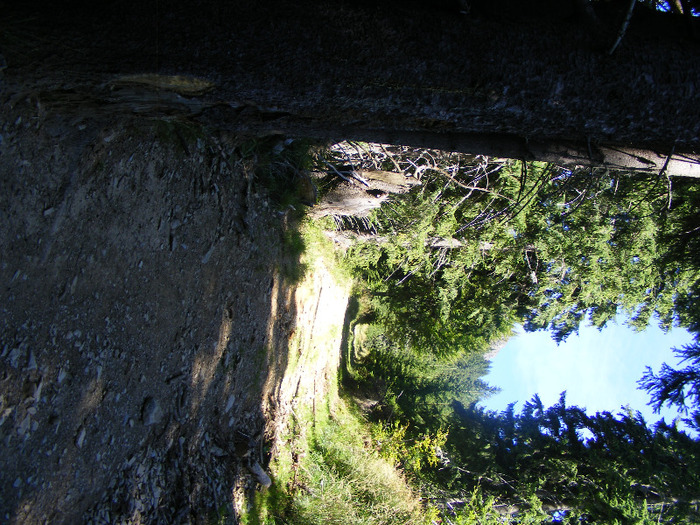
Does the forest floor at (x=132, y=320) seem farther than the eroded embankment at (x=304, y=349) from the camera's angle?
No

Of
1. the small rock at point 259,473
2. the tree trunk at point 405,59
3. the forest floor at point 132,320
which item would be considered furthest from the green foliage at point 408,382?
the tree trunk at point 405,59

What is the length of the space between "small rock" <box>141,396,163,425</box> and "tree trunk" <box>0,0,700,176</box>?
9.87 feet

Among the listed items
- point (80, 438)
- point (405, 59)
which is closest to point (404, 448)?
point (80, 438)

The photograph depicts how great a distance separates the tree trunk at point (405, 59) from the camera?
203cm

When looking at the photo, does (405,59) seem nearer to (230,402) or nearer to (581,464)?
(230,402)

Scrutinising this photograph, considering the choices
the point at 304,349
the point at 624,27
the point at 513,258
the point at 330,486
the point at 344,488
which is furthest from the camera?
the point at 513,258

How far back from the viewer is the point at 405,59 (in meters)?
2.06

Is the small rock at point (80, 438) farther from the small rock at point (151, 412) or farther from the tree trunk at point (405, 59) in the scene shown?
the tree trunk at point (405, 59)

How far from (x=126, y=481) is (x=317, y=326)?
18.0ft

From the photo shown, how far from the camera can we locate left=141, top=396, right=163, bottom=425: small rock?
13.9 feet

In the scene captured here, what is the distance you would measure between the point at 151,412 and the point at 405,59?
3.86 metres

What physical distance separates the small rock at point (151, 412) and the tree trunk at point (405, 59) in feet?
9.87

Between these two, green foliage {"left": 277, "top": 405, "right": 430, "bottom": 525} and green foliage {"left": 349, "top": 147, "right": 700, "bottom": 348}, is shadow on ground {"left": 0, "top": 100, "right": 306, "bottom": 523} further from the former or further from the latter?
green foliage {"left": 349, "top": 147, "right": 700, "bottom": 348}

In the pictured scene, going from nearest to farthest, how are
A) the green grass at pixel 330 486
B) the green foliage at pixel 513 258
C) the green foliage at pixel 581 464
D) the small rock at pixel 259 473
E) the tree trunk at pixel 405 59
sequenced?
the tree trunk at pixel 405 59 < the small rock at pixel 259 473 < the green grass at pixel 330 486 < the green foliage at pixel 513 258 < the green foliage at pixel 581 464
